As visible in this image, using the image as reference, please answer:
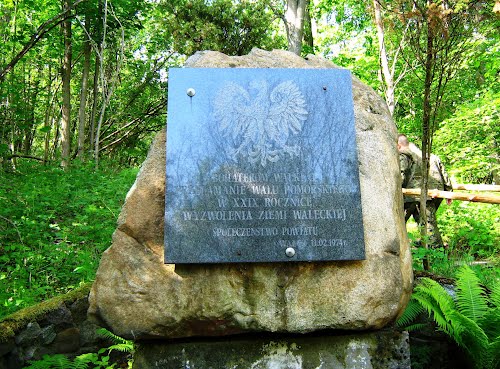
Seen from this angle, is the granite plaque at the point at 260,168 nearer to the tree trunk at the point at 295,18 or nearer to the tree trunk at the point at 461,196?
the tree trunk at the point at 461,196

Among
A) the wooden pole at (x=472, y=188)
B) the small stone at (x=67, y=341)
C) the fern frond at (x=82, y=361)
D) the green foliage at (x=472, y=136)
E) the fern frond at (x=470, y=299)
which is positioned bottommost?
the fern frond at (x=82, y=361)

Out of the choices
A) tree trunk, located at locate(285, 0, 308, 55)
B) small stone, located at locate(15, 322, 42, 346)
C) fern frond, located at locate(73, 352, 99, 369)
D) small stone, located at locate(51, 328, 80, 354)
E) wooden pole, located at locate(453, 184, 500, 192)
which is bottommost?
fern frond, located at locate(73, 352, 99, 369)

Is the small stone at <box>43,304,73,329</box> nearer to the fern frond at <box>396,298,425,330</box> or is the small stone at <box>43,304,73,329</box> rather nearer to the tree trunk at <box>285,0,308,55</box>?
the fern frond at <box>396,298,425,330</box>

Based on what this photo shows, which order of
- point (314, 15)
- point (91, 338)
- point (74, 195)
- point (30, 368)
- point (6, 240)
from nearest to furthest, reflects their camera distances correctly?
point (30, 368) → point (91, 338) → point (6, 240) → point (74, 195) → point (314, 15)

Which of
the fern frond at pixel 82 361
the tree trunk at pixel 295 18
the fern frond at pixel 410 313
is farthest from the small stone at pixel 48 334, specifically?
the tree trunk at pixel 295 18

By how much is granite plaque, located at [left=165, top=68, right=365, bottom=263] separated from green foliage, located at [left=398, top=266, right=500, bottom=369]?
2.84ft

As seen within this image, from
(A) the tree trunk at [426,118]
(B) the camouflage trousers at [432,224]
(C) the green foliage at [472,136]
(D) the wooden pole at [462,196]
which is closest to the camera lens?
(A) the tree trunk at [426,118]

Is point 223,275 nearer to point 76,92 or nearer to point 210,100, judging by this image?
point 210,100

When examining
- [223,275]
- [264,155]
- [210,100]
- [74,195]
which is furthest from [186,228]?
[74,195]

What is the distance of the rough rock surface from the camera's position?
2.60 m

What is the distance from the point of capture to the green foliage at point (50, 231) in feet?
14.3

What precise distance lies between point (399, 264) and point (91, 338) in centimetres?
263

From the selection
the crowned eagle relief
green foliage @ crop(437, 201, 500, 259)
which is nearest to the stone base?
the crowned eagle relief

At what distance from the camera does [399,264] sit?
2746mm
